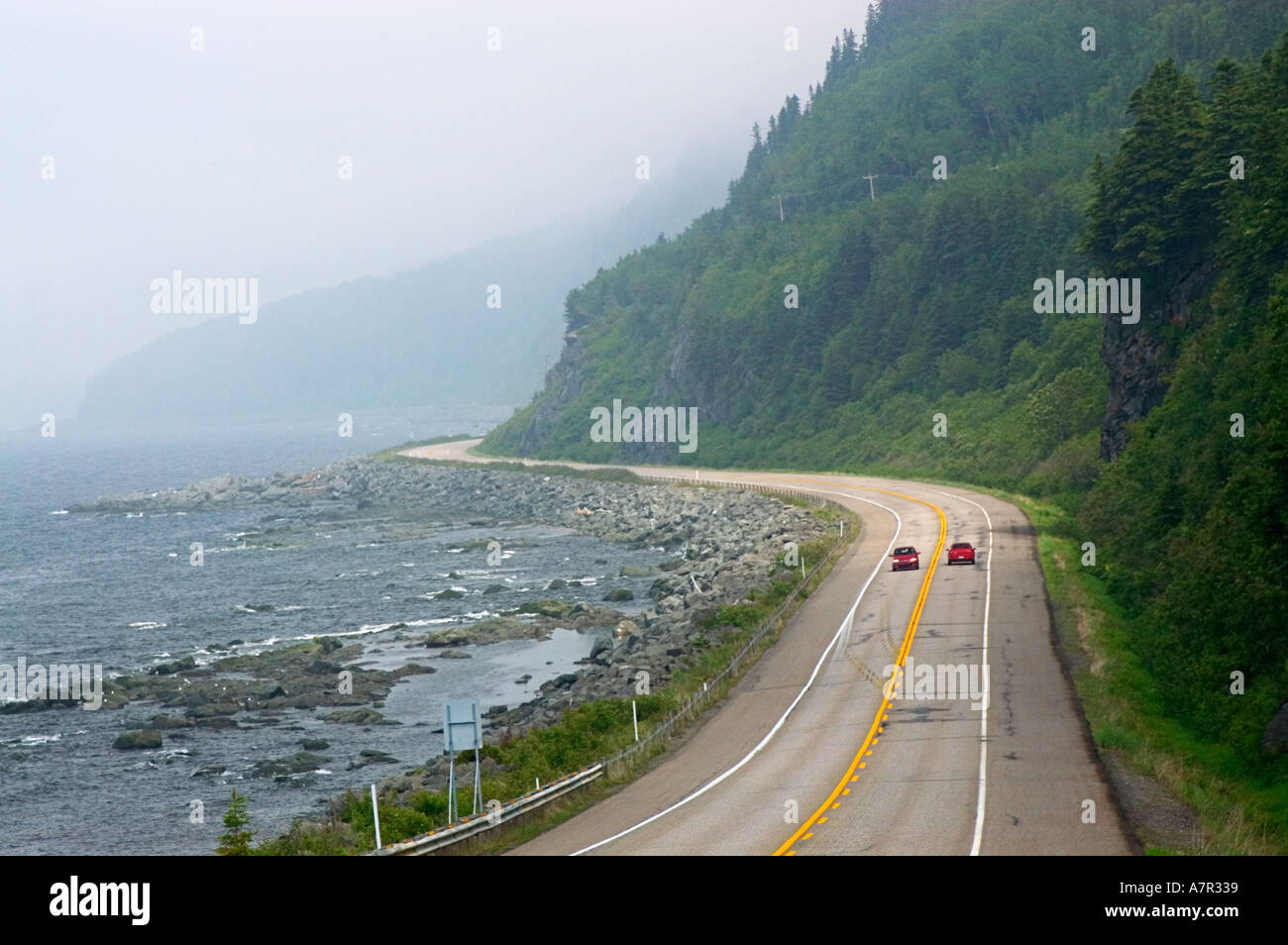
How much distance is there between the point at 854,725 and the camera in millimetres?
30469

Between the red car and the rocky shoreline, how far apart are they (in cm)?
684

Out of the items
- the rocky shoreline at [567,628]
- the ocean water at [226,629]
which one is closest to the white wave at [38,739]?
the ocean water at [226,629]

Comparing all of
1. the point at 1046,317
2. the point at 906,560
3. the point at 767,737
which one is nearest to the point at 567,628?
the point at 906,560

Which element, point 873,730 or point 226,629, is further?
point 226,629

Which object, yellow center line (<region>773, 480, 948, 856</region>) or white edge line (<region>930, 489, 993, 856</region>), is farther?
yellow center line (<region>773, 480, 948, 856</region>)

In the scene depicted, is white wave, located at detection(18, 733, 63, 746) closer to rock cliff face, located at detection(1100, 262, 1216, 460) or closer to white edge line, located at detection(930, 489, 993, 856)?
white edge line, located at detection(930, 489, 993, 856)

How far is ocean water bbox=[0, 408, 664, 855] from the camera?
121 ft

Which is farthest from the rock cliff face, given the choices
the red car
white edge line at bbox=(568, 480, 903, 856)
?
white edge line at bbox=(568, 480, 903, 856)

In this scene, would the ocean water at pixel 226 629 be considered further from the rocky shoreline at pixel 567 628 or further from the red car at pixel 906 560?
the red car at pixel 906 560

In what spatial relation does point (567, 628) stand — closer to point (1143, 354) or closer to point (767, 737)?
point (1143, 354)

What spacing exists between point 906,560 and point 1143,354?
19729mm

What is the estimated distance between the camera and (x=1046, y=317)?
354ft

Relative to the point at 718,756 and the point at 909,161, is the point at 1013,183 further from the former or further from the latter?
the point at 718,756
